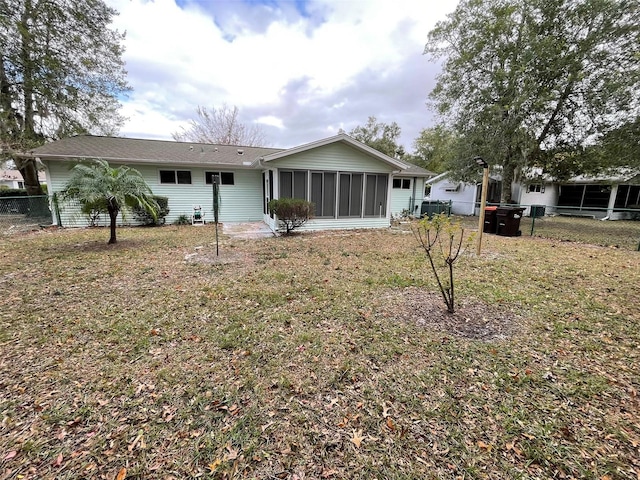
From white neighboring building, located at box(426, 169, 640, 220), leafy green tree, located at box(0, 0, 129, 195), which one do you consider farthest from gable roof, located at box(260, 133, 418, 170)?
leafy green tree, located at box(0, 0, 129, 195)

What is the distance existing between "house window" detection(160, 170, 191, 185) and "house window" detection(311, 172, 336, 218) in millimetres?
5930

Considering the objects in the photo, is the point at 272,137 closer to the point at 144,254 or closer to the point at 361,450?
the point at 144,254

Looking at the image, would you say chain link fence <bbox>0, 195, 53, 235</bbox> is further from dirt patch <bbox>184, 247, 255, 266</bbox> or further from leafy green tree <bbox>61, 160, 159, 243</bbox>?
dirt patch <bbox>184, 247, 255, 266</bbox>

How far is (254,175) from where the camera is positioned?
43.8 ft

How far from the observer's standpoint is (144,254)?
7.05 metres

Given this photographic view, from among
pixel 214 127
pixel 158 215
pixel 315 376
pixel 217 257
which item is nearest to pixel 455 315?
pixel 315 376

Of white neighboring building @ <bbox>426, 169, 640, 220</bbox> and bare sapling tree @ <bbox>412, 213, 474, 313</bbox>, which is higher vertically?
white neighboring building @ <bbox>426, 169, 640, 220</bbox>

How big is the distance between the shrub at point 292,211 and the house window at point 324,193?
0.92 m

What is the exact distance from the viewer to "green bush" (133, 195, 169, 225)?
11.5 meters

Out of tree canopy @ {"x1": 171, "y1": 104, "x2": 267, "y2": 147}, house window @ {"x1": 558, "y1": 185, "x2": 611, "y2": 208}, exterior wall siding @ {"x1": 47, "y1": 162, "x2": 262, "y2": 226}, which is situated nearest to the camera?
exterior wall siding @ {"x1": 47, "y1": 162, "x2": 262, "y2": 226}

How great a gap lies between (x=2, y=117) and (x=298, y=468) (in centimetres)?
1869

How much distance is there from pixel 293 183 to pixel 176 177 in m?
5.65

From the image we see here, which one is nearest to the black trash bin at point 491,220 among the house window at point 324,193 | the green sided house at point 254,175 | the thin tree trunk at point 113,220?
the green sided house at point 254,175

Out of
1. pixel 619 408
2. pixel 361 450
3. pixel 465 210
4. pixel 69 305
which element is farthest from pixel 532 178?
pixel 69 305
